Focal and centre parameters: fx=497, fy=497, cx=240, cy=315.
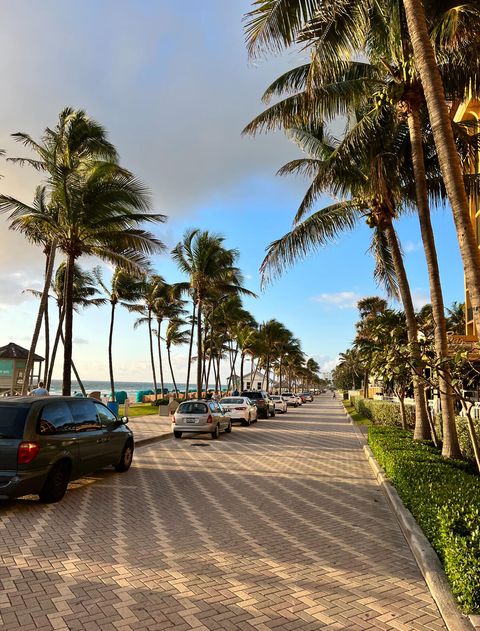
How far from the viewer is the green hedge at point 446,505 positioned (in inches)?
155

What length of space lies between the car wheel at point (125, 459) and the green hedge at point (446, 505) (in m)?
5.37

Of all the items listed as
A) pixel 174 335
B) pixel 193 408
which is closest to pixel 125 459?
pixel 193 408

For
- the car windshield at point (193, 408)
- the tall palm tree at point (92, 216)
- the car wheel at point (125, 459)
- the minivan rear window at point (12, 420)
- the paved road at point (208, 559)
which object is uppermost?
the tall palm tree at point (92, 216)

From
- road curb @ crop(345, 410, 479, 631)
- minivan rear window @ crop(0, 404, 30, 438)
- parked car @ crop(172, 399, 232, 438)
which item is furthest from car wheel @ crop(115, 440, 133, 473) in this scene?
parked car @ crop(172, 399, 232, 438)

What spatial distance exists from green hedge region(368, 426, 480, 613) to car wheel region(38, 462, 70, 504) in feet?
17.1

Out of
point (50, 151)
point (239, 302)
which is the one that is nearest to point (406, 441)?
point (50, 151)

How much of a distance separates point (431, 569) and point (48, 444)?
5.41m

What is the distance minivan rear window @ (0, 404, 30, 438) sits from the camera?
715 cm

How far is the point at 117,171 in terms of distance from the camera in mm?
18234

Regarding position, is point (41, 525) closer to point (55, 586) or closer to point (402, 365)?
point (55, 586)

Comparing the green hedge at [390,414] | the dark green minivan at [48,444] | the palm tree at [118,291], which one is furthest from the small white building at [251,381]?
the dark green minivan at [48,444]

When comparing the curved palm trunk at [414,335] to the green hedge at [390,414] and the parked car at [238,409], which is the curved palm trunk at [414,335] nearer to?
the green hedge at [390,414]

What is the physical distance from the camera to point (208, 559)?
5371mm

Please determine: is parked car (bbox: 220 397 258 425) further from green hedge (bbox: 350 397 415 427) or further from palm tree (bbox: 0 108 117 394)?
palm tree (bbox: 0 108 117 394)
